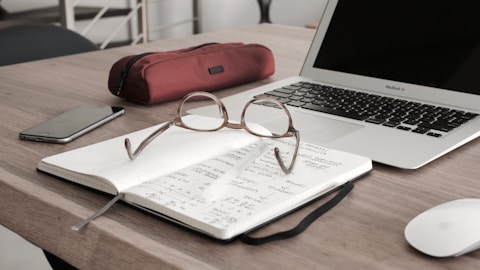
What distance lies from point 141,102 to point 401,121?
44 centimetres

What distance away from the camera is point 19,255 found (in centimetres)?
197

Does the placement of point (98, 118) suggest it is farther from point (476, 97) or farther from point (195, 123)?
point (476, 97)

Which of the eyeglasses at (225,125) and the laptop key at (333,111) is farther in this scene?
the laptop key at (333,111)

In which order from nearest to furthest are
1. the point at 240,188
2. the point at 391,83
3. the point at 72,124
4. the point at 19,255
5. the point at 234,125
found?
the point at 240,188, the point at 234,125, the point at 72,124, the point at 391,83, the point at 19,255

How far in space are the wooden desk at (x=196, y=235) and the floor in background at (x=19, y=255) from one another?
1024 mm

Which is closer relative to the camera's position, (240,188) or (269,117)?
(240,188)

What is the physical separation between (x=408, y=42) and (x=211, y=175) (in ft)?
1.77

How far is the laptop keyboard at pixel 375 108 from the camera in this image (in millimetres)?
894

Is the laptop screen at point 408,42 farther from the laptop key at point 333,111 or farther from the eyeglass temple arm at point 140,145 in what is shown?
the eyeglass temple arm at point 140,145

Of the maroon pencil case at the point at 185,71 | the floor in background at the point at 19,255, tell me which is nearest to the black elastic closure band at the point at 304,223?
the maroon pencil case at the point at 185,71

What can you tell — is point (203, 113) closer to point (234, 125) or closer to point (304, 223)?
point (234, 125)

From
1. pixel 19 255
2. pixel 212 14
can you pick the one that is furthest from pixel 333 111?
pixel 212 14

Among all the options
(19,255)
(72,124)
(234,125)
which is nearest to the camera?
(234,125)

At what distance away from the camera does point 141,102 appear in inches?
42.0
